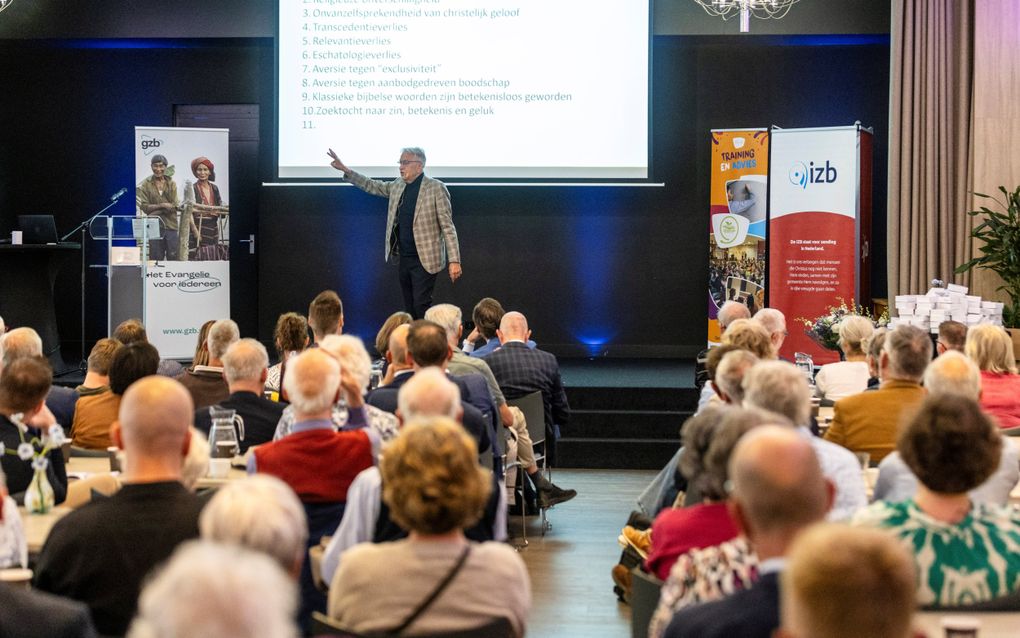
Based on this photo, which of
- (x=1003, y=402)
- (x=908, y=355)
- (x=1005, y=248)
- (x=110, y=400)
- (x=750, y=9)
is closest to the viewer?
(x=908, y=355)

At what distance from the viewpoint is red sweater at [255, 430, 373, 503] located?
11.9ft

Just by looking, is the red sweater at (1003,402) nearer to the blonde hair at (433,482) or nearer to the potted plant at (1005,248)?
the blonde hair at (433,482)

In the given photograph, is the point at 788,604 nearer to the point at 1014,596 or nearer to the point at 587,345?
the point at 1014,596

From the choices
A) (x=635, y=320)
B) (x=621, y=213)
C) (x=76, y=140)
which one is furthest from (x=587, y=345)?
(x=76, y=140)

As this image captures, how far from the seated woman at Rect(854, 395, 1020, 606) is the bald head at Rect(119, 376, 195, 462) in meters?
1.59

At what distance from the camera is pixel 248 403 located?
4.78 metres

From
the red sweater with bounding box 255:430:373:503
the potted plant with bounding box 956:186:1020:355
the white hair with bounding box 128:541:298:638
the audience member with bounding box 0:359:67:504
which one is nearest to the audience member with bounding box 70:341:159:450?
the audience member with bounding box 0:359:67:504

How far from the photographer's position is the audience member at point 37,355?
208 inches

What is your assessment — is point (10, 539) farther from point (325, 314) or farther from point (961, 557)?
point (325, 314)

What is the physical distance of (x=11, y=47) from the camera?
11.4 meters

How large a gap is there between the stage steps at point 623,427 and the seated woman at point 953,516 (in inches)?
229

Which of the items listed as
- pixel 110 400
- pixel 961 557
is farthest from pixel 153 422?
pixel 110 400

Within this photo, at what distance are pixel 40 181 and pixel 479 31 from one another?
464 cm

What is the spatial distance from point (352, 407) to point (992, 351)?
2.94m
